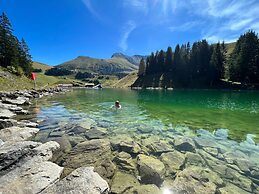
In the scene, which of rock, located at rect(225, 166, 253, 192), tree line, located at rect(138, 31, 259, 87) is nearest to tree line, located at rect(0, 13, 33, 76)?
rock, located at rect(225, 166, 253, 192)

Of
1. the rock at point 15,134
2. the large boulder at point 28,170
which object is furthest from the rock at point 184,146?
the rock at point 15,134

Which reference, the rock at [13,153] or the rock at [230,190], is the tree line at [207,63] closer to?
the rock at [230,190]

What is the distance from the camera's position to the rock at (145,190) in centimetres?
848

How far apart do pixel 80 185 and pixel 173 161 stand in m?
6.56

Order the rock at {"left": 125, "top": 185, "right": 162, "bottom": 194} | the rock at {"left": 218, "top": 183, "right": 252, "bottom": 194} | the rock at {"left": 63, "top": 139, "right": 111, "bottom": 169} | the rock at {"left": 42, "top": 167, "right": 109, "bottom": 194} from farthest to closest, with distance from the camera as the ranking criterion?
1. the rock at {"left": 63, "top": 139, "right": 111, "bottom": 169}
2. the rock at {"left": 218, "top": 183, "right": 252, "bottom": 194}
3. the rock at {"left": 125, "top": 185, "right": 162, "bottom": 194}
4. the rock at {"left": 42, "top": 167, "right": 109, "bottom": 194}

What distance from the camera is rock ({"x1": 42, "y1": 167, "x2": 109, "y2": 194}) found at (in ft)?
23.0

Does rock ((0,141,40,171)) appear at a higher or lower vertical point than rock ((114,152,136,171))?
higher

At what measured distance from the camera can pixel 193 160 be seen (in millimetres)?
12180

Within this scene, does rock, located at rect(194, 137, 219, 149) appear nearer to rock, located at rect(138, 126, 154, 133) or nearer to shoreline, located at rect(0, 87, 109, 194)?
rock, located at rect(138, 126, 154, 133)

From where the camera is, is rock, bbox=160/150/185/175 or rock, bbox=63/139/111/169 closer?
rock, bbox=160/150/185/175

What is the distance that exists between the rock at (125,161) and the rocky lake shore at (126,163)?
58 millimetres

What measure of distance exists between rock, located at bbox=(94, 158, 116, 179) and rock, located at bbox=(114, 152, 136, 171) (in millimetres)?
544

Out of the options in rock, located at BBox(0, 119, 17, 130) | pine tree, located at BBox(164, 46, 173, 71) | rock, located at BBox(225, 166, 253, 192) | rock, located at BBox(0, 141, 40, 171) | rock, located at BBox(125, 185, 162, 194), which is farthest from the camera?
pine tree, located at BBox(164, 46, 173, 71)

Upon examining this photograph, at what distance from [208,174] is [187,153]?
2.84 meters
